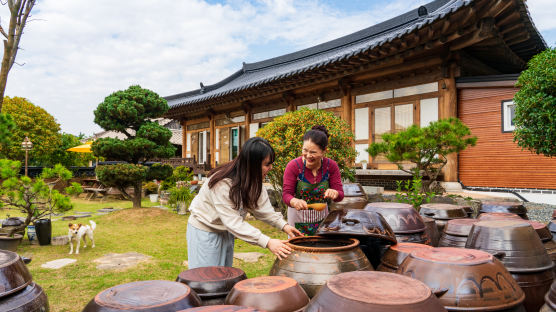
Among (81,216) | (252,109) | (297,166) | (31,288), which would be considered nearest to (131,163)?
(81,216)

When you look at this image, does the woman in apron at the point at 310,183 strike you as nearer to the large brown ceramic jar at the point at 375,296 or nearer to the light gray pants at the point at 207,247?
the light gray pants at the point at 207,247

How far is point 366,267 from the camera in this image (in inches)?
76.9

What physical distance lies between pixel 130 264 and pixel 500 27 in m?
8.79

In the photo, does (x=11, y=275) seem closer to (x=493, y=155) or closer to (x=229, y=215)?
(x=229, y=215)

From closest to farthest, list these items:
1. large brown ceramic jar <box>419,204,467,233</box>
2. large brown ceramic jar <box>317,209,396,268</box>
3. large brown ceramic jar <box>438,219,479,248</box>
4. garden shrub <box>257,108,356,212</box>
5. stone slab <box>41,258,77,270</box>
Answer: large brown ceramic jar <box>317,209,396,268</box> → large brown ceramic jar <box>438,219,479,248</box> → large brown ceramic jar <box>419,204,467,233</box> → stone slab <box>41,258,77,270</box> → garden shrub <box>257,108,356,212</box>

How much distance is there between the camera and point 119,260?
19.5 feet

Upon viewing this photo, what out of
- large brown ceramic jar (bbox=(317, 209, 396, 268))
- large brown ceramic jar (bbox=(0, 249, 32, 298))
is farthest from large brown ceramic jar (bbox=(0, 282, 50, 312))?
large brown ceramic jar (bbox=(317, 209, 396, 268))

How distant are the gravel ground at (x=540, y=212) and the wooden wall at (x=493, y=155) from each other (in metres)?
1.42

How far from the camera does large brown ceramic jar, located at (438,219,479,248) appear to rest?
2.60 metres

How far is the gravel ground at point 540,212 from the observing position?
244 inches

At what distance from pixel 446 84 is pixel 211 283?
845cm

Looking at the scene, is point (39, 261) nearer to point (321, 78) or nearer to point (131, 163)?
point (131, 163)

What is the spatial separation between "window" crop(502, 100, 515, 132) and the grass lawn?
5896 millimetres

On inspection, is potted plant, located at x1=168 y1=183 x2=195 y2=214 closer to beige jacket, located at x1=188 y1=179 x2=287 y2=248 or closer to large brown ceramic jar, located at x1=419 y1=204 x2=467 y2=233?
beige jacket, located at x1=188 y1=179 x2=287 y2=248
